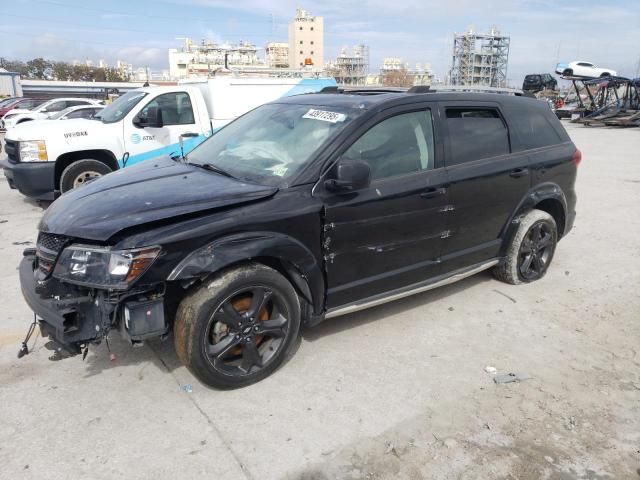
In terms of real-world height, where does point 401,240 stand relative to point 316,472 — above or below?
above

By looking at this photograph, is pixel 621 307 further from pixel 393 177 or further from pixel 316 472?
pixel 316 472

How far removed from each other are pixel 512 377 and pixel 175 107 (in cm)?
697

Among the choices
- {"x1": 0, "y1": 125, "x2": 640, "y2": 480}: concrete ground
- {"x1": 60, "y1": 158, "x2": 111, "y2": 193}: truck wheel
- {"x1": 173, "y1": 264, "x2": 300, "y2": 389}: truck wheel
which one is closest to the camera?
{"x1": 0, "y1": 125, "x2": 640, "y2": 480}: concrete ground

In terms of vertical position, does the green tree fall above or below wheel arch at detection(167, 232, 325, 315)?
above

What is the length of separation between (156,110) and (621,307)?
684 centimetres

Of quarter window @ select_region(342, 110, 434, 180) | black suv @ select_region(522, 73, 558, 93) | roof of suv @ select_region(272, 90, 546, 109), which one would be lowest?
quarter window @ select_region(342, 110, 434, 180)

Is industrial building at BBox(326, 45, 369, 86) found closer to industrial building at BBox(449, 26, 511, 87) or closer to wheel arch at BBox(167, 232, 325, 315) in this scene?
industrial building at BBox(449, 26, 511, 87)

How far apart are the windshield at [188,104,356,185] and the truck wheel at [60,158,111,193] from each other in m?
4.26

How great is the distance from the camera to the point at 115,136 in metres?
7.82

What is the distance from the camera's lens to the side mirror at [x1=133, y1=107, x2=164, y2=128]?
783cm

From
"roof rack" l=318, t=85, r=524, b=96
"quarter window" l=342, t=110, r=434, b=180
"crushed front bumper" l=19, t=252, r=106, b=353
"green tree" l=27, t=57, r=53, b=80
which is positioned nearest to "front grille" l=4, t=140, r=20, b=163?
"roof rack" l=318, t=85, r=524, b=96

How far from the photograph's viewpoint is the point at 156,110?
791 cm

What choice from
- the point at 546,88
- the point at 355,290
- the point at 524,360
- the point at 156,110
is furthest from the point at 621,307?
the point at 546,88

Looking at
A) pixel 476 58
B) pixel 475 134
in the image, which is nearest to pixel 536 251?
pixel 475 134
